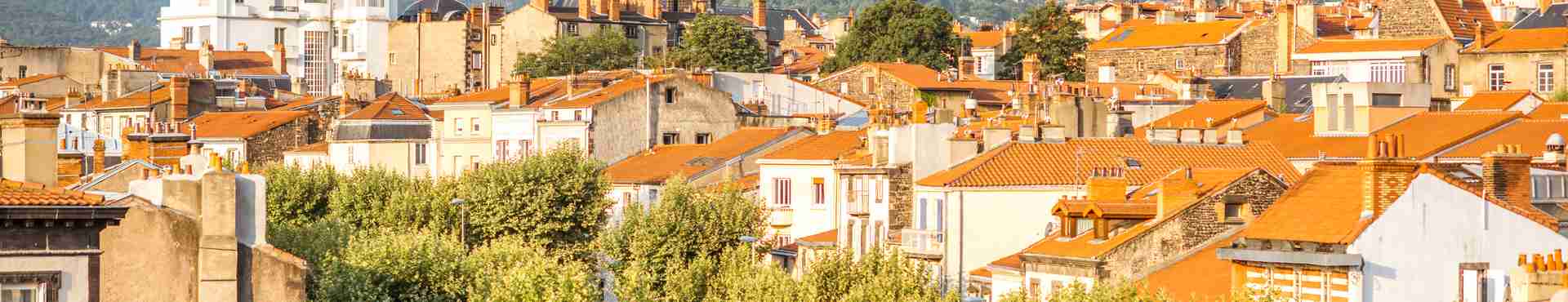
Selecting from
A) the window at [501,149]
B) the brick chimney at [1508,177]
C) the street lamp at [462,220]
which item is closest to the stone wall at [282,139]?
the window at [501,149]

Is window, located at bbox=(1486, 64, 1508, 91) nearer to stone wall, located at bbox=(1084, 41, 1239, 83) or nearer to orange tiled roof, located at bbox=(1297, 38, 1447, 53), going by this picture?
orange tiled roof, located at bbox=(1297, 38, 1447, 53)

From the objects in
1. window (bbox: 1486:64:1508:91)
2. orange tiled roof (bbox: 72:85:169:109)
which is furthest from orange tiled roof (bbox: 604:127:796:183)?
orange tiled roof (bbox: 72:85:169:109)

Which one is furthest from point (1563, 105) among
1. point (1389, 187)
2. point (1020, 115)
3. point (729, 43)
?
point (729, 43)

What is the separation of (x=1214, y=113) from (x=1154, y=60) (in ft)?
138

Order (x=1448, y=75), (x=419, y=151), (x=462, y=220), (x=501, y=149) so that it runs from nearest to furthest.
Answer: (x=462, y=220)
(x=501, y=149)
(x=419, y=151)
(x=1448, y=75)

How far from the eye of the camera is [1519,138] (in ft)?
229

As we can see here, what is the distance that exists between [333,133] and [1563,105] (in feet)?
153

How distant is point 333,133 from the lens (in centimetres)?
11088

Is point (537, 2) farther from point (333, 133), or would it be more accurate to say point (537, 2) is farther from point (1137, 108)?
point (1137, 108)

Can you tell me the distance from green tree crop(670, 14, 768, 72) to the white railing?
242 feet

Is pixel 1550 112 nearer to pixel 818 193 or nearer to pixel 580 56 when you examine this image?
pixel 818 193

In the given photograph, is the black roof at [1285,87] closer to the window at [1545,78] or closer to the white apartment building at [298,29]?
the window at [1545,78]

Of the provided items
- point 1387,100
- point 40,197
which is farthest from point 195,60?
point 40,197

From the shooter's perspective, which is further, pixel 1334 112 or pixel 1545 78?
pixel 1545 78
